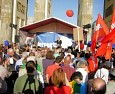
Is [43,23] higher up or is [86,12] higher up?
[86,12]

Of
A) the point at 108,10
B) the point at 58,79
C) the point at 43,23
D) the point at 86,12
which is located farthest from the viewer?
the point at 108,10

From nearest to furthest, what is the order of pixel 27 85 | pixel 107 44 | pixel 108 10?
pixel 27 85
pixel 107 44
pixel 108 10

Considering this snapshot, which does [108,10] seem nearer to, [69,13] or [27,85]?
[69,13]

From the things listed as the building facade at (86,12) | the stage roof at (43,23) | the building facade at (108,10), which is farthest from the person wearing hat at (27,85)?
the building facade at (108,10)

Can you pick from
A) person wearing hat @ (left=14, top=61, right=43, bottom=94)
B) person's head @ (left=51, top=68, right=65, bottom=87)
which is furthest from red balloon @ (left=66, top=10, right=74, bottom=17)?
person's head @ (left=51, top=68, right=65, bottom=87)

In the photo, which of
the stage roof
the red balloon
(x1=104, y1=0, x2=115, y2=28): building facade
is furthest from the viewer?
(x1=104, y1=0, x2=115, y2=28): building facade

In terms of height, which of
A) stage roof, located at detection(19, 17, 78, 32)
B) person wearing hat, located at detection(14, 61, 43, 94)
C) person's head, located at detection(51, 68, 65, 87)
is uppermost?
stage roof, located at detection(19, 17, 78, 32)

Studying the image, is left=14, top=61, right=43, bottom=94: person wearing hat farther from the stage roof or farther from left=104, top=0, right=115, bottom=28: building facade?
left=104, top=0, right=115, bottom=28: building facade

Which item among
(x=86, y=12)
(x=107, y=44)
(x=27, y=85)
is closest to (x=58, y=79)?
(x=27, y=85)

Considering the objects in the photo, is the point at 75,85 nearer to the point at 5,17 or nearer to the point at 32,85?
the point at 32,85

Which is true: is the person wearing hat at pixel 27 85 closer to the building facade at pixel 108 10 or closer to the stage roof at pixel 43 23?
the stage roof at pixel 43 23

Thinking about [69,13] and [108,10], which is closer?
[69,13]

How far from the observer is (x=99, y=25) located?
1173cm

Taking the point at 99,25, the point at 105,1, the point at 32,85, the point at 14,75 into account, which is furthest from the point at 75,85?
the point at 105,1
